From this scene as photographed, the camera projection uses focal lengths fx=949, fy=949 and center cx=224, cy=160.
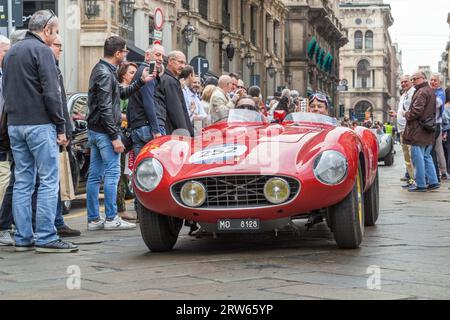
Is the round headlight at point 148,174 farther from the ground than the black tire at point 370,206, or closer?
farther from the ground

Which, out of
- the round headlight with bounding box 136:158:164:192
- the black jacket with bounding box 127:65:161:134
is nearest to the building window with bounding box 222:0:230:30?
the black jacket with bounding box 127:65:161:134

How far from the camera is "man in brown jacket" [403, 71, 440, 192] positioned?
13.2m

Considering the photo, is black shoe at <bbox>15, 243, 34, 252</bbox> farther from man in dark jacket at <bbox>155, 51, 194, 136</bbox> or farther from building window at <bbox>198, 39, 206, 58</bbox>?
building window at <bbox>198, 39, 206, 58</bbox>

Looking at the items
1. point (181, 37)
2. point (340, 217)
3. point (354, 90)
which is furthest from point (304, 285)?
point (354, 90)

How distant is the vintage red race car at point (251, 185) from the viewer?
6.25 metres

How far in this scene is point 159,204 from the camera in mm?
6363

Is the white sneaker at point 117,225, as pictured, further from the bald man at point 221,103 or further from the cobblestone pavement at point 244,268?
the bald man at point 221,103

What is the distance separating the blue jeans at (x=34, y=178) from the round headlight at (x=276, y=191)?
5.62ft

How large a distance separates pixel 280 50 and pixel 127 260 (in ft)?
145

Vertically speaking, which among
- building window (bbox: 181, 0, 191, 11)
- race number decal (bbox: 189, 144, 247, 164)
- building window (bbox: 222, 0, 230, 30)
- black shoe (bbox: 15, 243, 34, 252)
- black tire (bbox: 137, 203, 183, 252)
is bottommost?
black shoe (bbox: 15, 243, 34, 252)

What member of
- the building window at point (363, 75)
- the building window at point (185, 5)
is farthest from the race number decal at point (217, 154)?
the building window at point (363, 75)

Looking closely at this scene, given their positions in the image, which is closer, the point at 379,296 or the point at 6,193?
the point at 379,296

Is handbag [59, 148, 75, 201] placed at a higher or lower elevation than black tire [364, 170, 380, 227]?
higher
